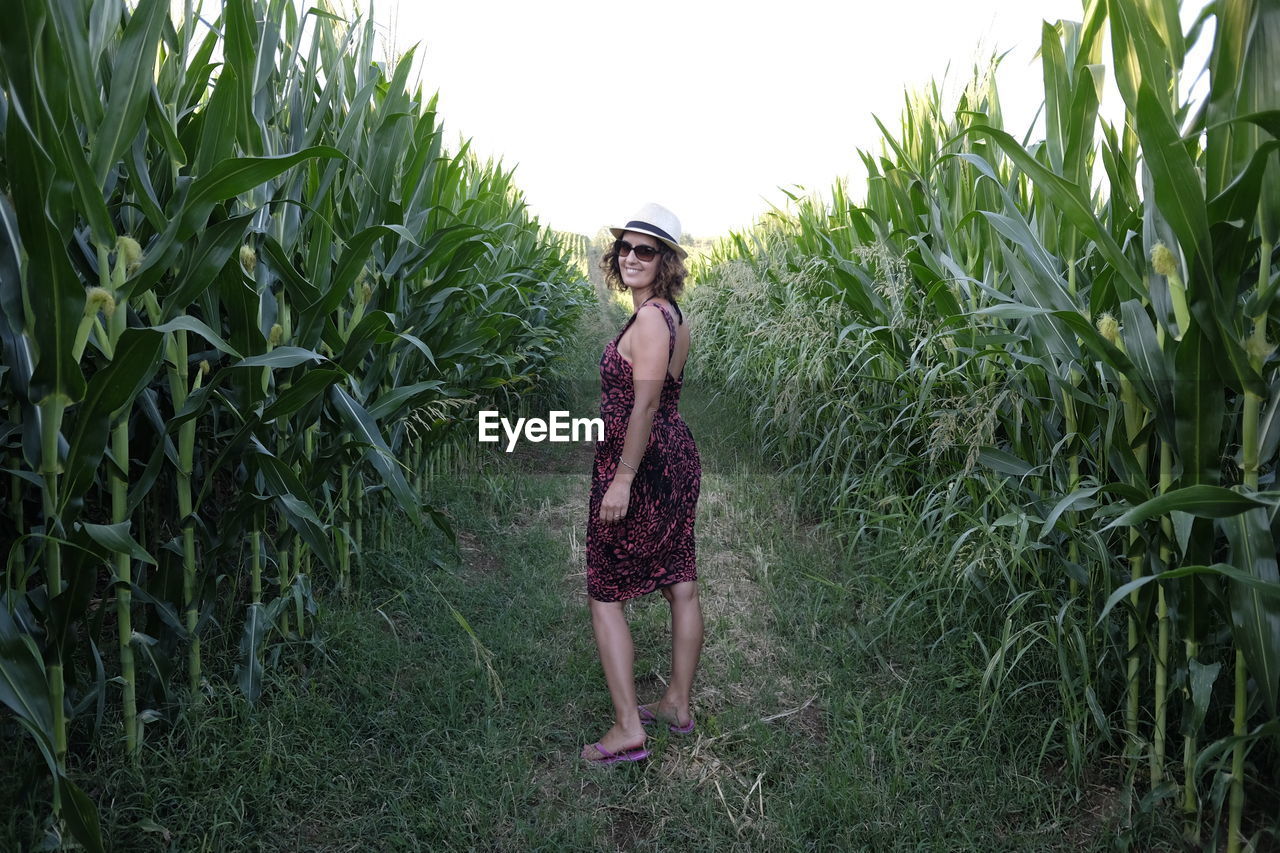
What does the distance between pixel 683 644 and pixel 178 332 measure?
1.70 metres

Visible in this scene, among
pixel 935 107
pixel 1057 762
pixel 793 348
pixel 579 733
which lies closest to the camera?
pixel 1057 762

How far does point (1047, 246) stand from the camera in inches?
94.5

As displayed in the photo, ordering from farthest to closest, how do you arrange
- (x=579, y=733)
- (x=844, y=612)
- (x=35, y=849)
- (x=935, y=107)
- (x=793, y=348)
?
(x=793, y=348) < (x=935, y=107) < (x=844, y=612) < (x=579, y=733) < (x=35, y=849)

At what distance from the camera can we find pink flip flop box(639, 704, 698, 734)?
2703 millimetres

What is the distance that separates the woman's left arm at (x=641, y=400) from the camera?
99.0 inches

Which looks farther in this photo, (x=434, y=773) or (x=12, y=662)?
(x=434, y=773)

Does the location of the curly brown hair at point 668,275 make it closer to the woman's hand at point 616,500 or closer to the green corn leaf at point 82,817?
the woman's hand at point 616,500

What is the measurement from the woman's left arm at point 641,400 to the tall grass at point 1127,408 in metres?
0.90

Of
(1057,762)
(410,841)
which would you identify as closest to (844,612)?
(1057,762)

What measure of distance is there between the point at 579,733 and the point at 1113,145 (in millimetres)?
2268

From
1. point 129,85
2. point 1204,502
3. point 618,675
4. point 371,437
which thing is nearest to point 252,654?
point 371,437

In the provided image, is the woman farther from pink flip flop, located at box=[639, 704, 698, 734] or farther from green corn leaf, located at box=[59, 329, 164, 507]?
green corn leaf, located at box=[59, 329, 164, 507]

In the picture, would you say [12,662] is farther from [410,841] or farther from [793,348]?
[793,348]

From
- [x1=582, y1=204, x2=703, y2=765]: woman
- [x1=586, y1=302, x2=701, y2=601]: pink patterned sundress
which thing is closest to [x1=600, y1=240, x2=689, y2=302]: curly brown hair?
[x1=582, y1=204, x2=703, y2=765]: woman
